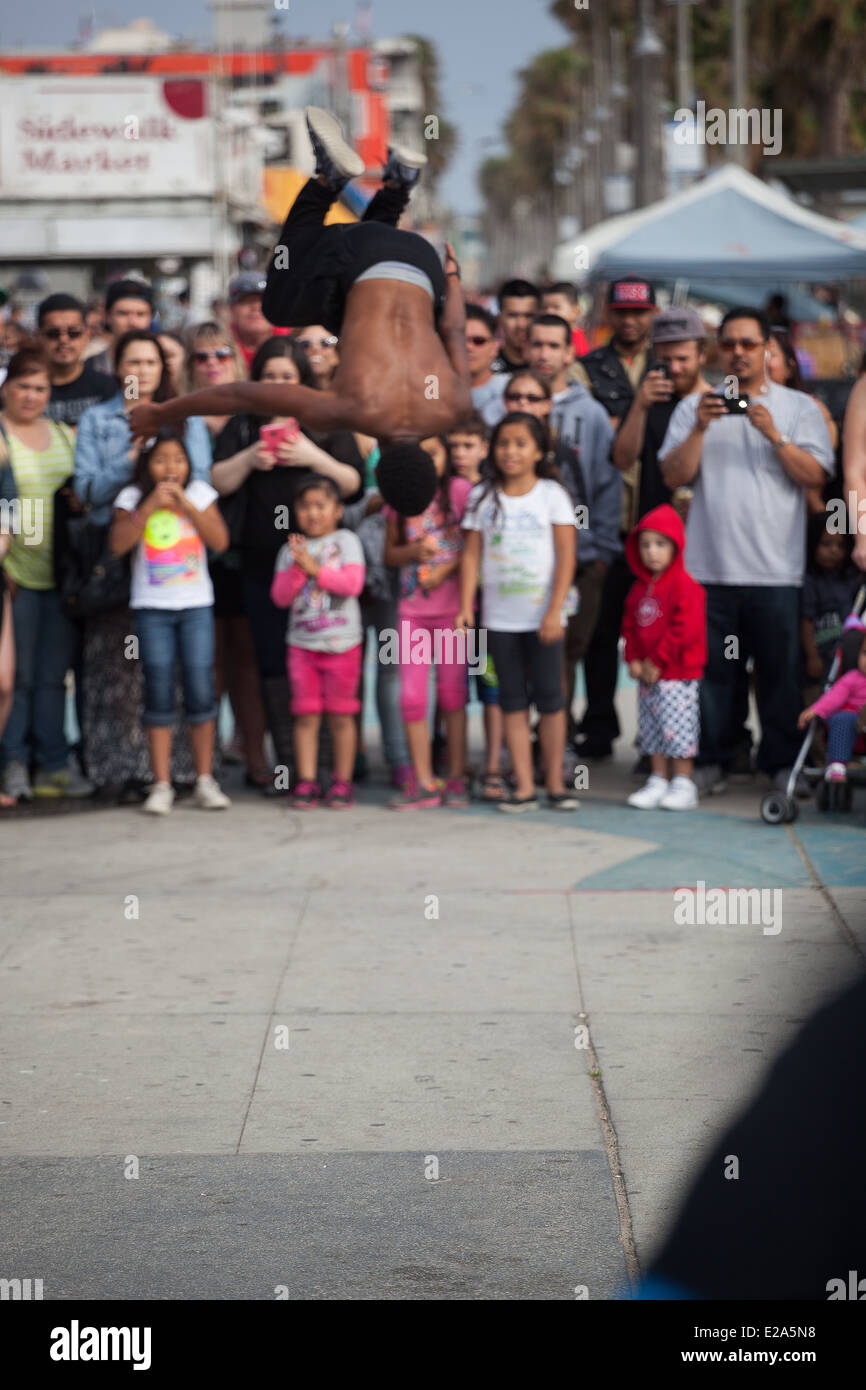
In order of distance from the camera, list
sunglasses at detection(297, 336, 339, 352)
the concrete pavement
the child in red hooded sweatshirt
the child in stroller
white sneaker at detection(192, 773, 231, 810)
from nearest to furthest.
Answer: the concrete pavement, the child in stroller, the child in red hooded sweatshirt, white sneaker at detection(192, 773, 231, 810), sunglasses at detection(297, 336, 339, 352)

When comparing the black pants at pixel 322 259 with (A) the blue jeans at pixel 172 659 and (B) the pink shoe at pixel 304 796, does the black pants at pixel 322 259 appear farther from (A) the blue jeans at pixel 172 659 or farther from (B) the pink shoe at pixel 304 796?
(B) the pink shoe at pixel 304 796

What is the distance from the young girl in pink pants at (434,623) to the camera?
8398 millimetres

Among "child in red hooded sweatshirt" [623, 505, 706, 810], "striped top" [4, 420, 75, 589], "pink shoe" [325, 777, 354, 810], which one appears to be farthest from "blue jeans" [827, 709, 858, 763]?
"striped top" [4, 420, 75, 589]

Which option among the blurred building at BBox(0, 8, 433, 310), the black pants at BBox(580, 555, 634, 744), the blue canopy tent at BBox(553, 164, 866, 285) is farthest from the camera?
the blurred building at BBox(0, 8, 433, 310)

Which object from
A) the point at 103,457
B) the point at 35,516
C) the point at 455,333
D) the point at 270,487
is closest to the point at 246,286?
the point at 270,487

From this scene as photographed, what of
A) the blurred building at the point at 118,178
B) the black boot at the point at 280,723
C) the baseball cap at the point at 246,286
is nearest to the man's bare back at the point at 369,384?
the black boot at the point at 280,723

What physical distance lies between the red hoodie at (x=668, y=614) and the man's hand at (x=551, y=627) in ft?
1.33

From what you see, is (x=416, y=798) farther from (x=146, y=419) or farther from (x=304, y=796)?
(x=146, y=419)

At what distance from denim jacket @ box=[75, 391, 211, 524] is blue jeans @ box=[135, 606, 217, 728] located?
0.56 metres

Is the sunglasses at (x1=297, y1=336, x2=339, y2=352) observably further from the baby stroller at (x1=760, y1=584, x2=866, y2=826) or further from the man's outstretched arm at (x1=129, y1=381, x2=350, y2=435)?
the man's outstretched arm at (x1=129, y1=381, x2=350, y2=435)

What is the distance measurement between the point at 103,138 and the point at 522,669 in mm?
23748

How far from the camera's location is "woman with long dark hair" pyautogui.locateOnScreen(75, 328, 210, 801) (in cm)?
823

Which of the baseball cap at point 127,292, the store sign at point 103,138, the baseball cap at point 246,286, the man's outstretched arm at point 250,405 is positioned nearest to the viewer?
the man's outstretched arm at point 250,405

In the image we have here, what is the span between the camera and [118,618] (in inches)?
339
